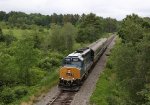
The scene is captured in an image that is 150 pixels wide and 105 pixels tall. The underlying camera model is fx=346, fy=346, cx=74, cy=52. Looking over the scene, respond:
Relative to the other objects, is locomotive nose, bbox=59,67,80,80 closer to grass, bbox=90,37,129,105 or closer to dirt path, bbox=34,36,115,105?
dirt path, bbox=34,36,115,105

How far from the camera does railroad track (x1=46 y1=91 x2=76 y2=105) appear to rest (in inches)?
1300

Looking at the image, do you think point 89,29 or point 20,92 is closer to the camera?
point 20,92

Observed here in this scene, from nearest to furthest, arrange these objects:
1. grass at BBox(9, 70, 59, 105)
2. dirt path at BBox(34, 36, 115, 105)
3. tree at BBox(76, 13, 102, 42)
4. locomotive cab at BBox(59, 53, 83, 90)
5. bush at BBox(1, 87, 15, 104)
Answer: grass at BBox(9, 70, 59, 105) < dirt path at BBox(34, 36, 115, 105) < bush at BBox(1, 87, 15, 104) < locomotive cab at BBox(59, 53, 83, 90) < tree at BBox(76, 13, 102, 42)

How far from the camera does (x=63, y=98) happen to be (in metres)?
35.2

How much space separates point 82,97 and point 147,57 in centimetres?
879

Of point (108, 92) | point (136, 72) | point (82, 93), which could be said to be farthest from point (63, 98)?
point (136, 72)

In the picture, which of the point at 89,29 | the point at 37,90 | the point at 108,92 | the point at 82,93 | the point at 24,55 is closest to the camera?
the point at 37,90

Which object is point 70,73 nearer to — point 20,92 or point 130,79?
point 20,92

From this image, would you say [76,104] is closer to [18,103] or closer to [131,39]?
[18,103]

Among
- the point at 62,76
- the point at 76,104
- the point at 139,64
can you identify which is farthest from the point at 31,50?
the point at 139,64

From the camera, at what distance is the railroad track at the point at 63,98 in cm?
3302

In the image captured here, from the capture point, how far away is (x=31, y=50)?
44.0 meters

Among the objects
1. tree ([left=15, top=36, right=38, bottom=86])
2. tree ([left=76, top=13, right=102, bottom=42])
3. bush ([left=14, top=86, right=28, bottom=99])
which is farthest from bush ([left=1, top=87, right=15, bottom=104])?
tree ([left=76, top=13, right=102, bottom=42])

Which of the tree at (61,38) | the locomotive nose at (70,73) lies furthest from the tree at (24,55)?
the tree at (61,38)
